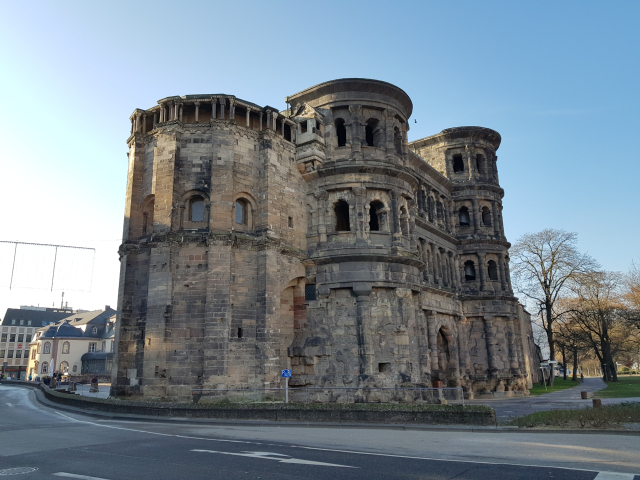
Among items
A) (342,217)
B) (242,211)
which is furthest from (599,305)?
A: (242,211)

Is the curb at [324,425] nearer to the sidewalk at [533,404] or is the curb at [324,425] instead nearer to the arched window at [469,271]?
the sidewalk at [533,404]

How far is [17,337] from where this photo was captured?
91.5m

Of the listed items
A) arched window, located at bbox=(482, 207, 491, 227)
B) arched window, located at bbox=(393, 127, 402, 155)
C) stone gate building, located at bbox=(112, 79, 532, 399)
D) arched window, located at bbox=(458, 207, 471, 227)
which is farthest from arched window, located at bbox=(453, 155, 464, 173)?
arched window, located at bbox=(393, 127, 402, 155)

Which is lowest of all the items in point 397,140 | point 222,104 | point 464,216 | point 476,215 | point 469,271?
point 469,271

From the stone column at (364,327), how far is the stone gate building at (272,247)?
0.07 meters

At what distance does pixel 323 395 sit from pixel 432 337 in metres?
10.2

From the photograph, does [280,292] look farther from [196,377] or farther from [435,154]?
[435,154]

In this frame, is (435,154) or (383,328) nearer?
(383,328)

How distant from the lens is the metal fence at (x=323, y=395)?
21.0m

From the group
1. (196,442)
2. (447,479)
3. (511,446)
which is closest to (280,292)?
(196,442)

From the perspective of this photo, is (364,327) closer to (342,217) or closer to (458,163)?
(342,217)

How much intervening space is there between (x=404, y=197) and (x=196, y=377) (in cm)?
1545

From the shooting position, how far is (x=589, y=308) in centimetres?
4631

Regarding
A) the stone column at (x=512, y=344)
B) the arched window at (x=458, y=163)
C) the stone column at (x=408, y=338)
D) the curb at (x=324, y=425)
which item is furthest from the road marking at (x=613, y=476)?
the arched window at (x=458, y=163)
